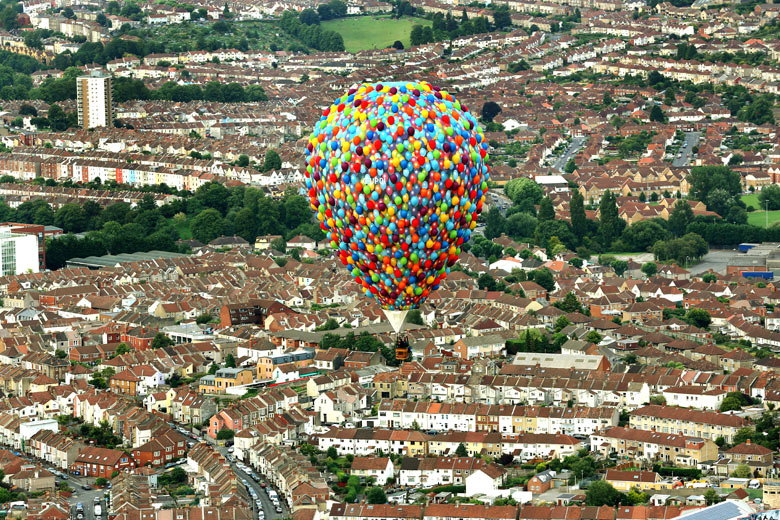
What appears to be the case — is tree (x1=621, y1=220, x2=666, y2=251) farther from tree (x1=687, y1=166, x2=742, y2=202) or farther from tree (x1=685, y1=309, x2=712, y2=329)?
tree (x1=685, y1=309, x2=712, y2=329)

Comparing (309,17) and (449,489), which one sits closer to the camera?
(449,489)

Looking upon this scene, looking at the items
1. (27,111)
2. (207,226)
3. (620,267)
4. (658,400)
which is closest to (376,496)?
(658,400)

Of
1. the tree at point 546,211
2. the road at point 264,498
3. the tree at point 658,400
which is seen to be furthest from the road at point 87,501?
Result: the tree at point 546,211

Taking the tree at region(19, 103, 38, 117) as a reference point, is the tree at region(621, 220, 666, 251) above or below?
above

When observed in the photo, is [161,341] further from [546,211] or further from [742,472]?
[546,211]

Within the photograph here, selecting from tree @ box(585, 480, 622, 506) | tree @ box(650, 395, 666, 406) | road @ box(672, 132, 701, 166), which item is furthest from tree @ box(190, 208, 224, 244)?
tree @ box(585, 480, 622, 506)
